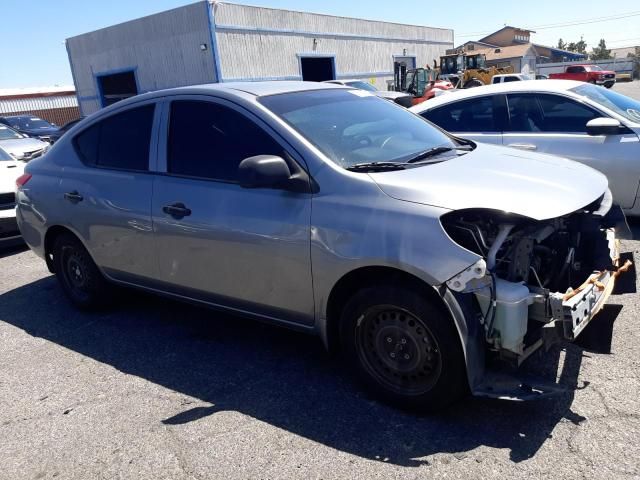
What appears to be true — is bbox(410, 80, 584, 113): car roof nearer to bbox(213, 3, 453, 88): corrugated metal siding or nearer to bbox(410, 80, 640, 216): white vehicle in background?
bbox(410, 80, 640, 216): white vehicle in background

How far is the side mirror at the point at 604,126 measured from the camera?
522cm

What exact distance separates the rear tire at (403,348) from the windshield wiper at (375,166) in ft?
2.27

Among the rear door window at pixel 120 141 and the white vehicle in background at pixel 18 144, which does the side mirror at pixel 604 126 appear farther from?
the white vehicle in background at pixel 18 144

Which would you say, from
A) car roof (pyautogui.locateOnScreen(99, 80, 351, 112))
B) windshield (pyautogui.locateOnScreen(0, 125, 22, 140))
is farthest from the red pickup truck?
car roof (pyautogui.locateOnScreen(99, 80, 351, 112))

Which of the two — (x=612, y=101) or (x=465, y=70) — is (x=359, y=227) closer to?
(x=612, y=101)

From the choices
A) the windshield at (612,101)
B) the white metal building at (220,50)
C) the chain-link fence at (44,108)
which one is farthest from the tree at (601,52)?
the windshield at (612,101)

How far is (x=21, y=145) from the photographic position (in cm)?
1251

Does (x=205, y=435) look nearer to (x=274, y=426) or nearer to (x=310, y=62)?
(x=274, y=426)

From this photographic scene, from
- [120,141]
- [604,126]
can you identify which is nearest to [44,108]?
[120,141]

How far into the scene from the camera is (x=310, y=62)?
30.4 metres

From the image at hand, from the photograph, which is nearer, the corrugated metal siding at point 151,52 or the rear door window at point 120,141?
the rear door window at point 120,141

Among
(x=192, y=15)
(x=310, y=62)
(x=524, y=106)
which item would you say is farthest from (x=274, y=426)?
(x=310, y=62)

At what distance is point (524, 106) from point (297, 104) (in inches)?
128

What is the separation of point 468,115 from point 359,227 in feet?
12.3
